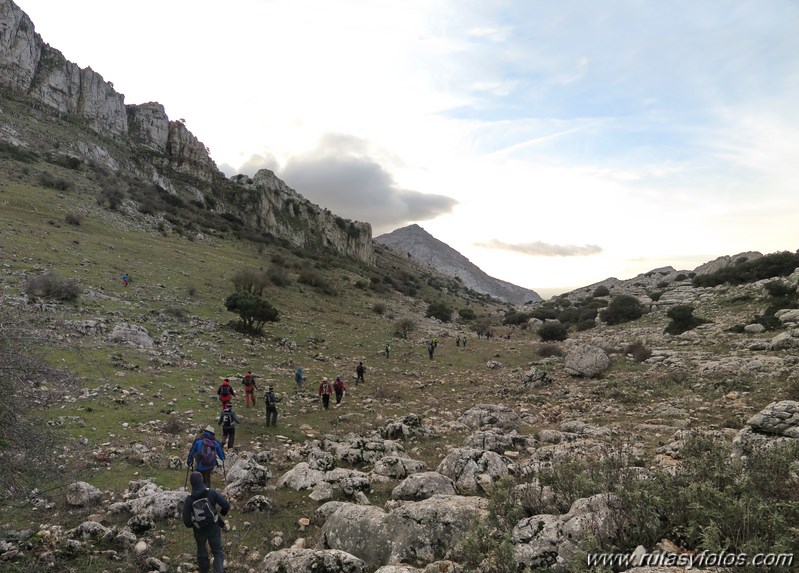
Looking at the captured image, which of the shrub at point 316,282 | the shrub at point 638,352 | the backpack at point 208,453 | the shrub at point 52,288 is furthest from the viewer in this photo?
the shrub at point 316,282

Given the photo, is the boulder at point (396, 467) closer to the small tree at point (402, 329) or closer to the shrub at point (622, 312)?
the small tree at point (402, 329)

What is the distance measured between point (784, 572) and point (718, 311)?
35.8 meters

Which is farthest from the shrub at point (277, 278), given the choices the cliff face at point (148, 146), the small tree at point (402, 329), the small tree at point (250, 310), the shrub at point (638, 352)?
the cliff face at point (148, 146)

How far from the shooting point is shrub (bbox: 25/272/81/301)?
21219 millimetres

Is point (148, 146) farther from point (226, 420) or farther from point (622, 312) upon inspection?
point (226, 420)

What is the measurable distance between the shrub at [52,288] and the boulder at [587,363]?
28.8 m

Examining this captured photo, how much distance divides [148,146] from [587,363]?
11727 cm

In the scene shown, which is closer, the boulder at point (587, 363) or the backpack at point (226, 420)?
the backpack at point (226, 420)

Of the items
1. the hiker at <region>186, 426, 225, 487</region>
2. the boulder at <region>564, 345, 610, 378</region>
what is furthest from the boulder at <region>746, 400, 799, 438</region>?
the boulder at <region>564, 345, 610, 378</region>

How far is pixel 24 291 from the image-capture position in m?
21.3

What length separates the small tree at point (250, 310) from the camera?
28.8 m

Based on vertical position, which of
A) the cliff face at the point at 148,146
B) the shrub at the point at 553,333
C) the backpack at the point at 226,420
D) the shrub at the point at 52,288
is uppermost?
the cliff face at the point at 148,146

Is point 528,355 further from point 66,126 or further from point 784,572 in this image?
point 66,126

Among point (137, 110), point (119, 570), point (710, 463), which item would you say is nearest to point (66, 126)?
point (137, 110)
